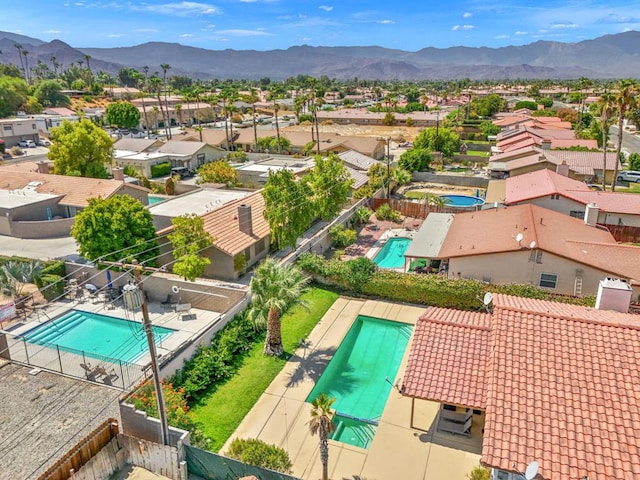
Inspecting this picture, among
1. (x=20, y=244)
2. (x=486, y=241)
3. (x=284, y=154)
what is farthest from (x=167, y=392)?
(x=284, y=154)

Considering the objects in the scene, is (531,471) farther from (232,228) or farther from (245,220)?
(245,220)

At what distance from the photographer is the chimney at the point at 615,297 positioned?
19.1 meters

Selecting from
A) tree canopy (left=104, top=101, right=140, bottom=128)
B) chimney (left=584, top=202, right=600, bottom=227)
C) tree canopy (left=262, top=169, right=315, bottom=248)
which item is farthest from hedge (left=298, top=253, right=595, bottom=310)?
tree canopy (left=104, top=101, right=140, bottom=128)

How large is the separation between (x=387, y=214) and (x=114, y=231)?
2525cm

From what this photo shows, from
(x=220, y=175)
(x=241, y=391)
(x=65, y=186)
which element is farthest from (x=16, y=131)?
(x=241, y=391)

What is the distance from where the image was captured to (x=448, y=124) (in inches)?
3829

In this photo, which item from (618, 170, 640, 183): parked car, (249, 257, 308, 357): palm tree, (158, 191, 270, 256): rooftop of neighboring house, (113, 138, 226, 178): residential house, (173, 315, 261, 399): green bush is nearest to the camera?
(173, 315, 261, 399): green bush

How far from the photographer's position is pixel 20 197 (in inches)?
1615

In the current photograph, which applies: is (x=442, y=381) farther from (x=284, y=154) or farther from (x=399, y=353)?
(x=284, y=154)

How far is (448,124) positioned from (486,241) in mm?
75750

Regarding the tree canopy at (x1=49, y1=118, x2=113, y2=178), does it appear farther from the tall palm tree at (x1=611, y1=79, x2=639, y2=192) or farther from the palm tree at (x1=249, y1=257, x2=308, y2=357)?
the tall palm tree at (x1=611, y1=79, x2=639, y2=192)

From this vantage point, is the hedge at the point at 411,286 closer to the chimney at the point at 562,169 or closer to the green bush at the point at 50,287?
the green bush at the point at 50,287

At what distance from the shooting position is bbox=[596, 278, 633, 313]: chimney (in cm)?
1911

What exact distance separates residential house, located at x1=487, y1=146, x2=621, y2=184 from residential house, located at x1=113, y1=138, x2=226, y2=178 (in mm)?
38868
